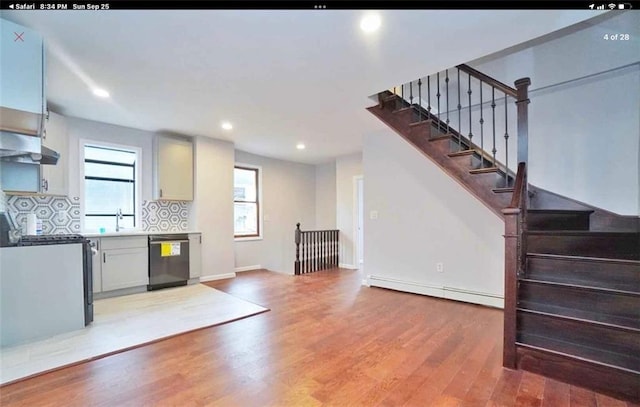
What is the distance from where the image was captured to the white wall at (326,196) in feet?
22.9

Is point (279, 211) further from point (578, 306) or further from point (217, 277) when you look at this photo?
point (578, 306)

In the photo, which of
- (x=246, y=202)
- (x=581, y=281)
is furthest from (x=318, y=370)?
(x=246, y=202)

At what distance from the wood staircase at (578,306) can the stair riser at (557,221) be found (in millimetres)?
21

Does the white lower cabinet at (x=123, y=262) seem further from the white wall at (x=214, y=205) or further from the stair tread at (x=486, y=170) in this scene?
the stair tread at (x=486, y=170)

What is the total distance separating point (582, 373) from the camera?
1890 millimetres

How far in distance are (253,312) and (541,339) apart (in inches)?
105

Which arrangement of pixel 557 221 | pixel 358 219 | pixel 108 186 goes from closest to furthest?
pixel 557 221 → pixel 108 186 → pixel 358 219

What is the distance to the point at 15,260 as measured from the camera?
243 cm

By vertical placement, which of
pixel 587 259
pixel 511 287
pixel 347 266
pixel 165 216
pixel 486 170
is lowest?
pixel 347 266

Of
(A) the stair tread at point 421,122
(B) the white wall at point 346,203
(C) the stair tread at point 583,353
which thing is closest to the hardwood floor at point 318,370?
(C) the stair tread at point 583,353

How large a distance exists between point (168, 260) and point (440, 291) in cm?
394

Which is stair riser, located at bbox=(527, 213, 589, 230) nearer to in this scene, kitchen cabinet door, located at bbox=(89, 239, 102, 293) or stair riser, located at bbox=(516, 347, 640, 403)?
stair riser, located at bbox=(516, 347, 640, 403)

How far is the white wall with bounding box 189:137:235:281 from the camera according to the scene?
4.81m

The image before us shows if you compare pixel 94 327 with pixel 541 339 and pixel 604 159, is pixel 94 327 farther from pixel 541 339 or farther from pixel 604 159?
pixel 604 159
